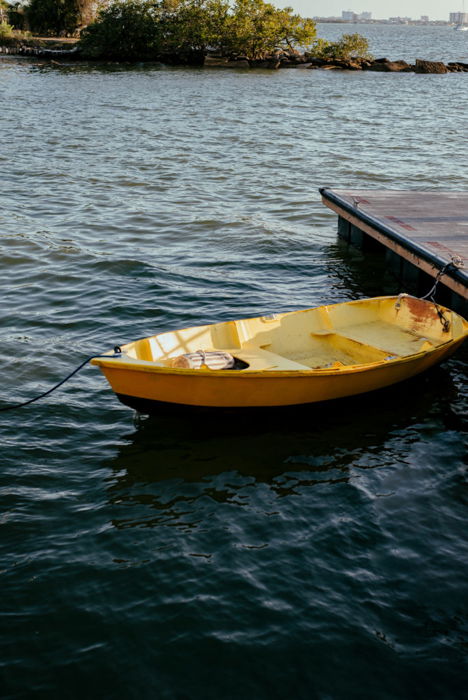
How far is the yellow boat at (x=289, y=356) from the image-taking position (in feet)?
28.6

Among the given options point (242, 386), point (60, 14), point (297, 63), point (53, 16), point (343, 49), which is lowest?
Result: point (242, 386)

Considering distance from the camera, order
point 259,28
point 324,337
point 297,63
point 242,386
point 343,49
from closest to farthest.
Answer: point 242,386 → point 324,337 → point 259,28 → point 297,63 → point 343,49

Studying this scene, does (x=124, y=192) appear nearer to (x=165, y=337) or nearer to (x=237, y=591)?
(x=165, y=337)

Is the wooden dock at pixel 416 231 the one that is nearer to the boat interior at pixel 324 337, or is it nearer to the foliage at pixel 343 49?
the boat interior at pixel 324 337

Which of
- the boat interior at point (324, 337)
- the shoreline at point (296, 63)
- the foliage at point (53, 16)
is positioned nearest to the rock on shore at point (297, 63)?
the shoreline at point (296, 63)

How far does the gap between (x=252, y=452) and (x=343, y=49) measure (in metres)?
60.7

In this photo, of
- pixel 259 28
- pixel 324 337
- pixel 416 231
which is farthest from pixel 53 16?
pixel 324 337

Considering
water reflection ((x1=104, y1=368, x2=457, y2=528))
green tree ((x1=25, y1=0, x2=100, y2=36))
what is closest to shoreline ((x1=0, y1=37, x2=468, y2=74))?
green tree ((x1=25, y1=0, x2=100, y2=36))

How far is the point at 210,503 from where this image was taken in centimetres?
805

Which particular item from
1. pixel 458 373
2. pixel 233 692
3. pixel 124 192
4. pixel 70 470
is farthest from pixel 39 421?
pixel 124 192

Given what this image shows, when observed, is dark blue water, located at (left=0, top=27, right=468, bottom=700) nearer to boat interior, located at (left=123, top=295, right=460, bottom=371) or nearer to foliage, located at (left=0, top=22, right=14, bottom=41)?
boat interior, located at (left=123, top=295, right=460, bottom=371)

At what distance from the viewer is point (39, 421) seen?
9523 mm

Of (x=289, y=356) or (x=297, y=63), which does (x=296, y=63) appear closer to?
(x=297, y=63)

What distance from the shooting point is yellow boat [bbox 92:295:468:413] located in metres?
8.73
